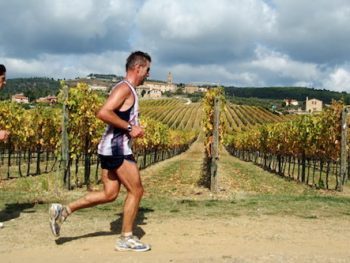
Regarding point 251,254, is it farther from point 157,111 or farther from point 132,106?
→ point 157,111

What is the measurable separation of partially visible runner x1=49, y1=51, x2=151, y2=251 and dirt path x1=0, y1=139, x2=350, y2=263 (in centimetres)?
30

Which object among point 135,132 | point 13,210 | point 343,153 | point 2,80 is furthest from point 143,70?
point 343,153

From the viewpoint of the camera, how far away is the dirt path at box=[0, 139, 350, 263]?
506cm

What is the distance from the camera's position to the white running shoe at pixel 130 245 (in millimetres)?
5281

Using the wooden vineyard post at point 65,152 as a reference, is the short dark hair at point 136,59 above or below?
above

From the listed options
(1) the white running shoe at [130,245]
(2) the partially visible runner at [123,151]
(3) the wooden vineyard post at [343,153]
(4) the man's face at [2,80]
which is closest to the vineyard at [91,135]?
(3) the wooden vineyard post at [343,153]

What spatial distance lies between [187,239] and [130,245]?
3.16 ft

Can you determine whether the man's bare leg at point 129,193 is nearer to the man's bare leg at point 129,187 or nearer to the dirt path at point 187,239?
the man's bare leg at point 129,187

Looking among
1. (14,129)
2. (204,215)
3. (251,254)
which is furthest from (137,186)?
(14,129)

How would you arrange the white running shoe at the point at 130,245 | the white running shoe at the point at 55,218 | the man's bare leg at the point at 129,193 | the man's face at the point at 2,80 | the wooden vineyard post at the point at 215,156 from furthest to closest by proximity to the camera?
the wooden vineyard post at the point at 215,156 → the man's face at the point at 2,80 → the white running shoe at the point at 55,218 → the man's bare leg at the point at 129,193 → the white running shoe at the point at 130,245

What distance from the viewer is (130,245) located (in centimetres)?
529

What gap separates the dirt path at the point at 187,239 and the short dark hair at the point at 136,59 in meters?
2.07

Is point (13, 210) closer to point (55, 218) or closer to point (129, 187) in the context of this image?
point (55, 218)

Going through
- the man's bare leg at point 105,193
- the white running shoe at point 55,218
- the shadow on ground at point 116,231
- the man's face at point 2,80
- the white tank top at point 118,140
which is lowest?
the shadow on ground at point 116,231
